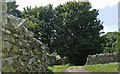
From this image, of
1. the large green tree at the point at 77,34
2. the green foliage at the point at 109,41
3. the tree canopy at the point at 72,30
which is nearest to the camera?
the tree canopy at the point at 72,30

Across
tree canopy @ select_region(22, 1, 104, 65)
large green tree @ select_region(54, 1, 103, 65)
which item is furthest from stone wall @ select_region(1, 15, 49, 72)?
large green tree @ select_region(54, 1, 103, 65)

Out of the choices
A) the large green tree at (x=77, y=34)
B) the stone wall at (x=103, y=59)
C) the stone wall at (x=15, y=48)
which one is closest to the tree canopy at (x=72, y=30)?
the large green tree at (x=77, y=34)

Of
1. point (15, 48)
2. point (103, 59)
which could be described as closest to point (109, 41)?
point (103, 59)

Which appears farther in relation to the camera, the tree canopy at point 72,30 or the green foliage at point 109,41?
the green foliage at point 109,41

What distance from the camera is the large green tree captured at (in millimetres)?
13833

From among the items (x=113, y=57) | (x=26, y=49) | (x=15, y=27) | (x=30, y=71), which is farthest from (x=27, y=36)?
(x=113, y=57)

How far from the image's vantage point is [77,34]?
14375 millimetres

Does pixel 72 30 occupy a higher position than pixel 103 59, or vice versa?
pixel 72 30

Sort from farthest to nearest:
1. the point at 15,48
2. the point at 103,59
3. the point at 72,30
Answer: the point at 72,30 → the point at 103,59 → the point at 15,48

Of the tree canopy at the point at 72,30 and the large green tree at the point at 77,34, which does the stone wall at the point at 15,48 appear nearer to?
the tree canopy at the point at 72,30

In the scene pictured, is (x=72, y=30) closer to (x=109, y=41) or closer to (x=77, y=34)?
(x=77, y=34)

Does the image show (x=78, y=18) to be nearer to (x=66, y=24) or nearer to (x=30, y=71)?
(x=66, y=24)

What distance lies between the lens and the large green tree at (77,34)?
545 inches

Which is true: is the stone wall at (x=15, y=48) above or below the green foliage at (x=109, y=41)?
below
